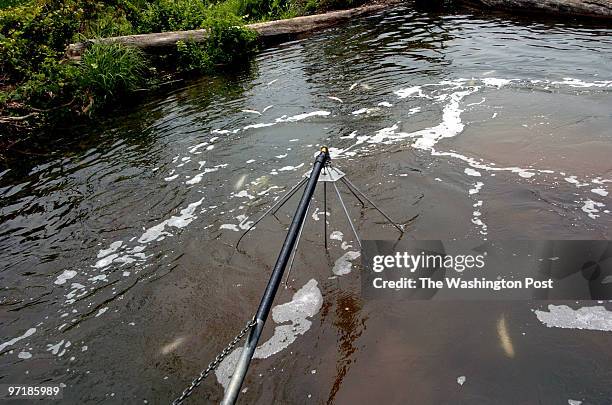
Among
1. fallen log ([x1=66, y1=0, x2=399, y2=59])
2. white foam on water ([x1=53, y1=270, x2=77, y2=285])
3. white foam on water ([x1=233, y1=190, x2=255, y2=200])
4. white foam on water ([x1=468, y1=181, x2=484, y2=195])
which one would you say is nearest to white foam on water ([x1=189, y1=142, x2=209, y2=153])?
white foam on water ([x1=233, y1=190, x2=255, y2=200])

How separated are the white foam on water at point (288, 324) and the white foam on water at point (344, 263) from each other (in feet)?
1.01

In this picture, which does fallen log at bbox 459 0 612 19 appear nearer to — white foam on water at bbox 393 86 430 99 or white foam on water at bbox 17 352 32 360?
white foam on water at bbox 393 86 430 99

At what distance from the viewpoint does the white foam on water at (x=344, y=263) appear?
468 cm

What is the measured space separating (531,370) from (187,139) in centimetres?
738

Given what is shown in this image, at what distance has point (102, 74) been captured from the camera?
34.8 ft

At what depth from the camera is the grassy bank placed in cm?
991

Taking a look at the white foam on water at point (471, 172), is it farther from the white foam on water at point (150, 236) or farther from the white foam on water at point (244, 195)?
the white foam on water at point (150, 236)

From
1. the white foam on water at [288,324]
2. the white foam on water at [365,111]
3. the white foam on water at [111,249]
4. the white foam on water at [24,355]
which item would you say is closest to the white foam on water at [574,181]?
the white foam on water at [288,324]

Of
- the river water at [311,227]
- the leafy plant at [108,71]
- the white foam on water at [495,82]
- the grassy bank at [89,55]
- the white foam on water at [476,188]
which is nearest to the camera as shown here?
the river water at [311,227]

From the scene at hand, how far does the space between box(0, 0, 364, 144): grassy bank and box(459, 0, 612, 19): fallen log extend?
9754 millimetres

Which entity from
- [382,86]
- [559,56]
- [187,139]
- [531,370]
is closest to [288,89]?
[382,86]

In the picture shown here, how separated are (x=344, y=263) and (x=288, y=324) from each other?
3.47 feet

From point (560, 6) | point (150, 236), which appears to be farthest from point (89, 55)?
point (560, 6)

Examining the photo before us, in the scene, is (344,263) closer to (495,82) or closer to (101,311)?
(101,311)
